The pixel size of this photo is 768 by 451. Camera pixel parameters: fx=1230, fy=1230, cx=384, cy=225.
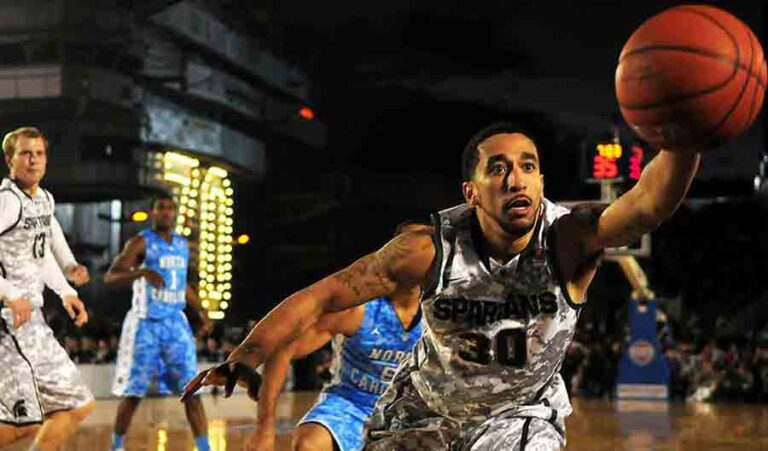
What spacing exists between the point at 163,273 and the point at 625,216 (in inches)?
251

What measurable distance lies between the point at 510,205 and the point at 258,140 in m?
26.6

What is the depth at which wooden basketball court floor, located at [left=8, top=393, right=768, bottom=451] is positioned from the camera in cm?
1038

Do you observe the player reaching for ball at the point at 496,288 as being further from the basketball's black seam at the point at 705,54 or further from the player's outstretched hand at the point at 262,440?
the player's outstretched hand at the point at 262,440

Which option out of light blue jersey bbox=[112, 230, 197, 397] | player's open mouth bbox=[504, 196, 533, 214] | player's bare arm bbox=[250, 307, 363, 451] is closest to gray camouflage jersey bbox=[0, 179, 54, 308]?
player's bare arm bbox=[250, 307, 363, 451]

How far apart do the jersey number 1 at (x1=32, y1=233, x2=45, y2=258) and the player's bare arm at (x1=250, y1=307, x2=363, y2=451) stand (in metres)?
1.84

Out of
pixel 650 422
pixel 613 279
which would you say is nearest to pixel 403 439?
pixel 650 422

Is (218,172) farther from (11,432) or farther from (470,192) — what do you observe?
(470,192)

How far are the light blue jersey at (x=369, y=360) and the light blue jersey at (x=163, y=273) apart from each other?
13.2 ft

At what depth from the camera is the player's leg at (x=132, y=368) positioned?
8.91 m

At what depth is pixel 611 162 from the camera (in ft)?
59.9

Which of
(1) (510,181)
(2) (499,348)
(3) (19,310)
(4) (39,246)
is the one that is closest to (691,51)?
(1) (510,181)

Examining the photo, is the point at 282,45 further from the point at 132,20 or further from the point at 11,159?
the point at 11,159

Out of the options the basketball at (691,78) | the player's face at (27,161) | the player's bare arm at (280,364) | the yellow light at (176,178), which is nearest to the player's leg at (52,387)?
the player's face at (27,161)

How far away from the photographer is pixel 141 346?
368 inches
